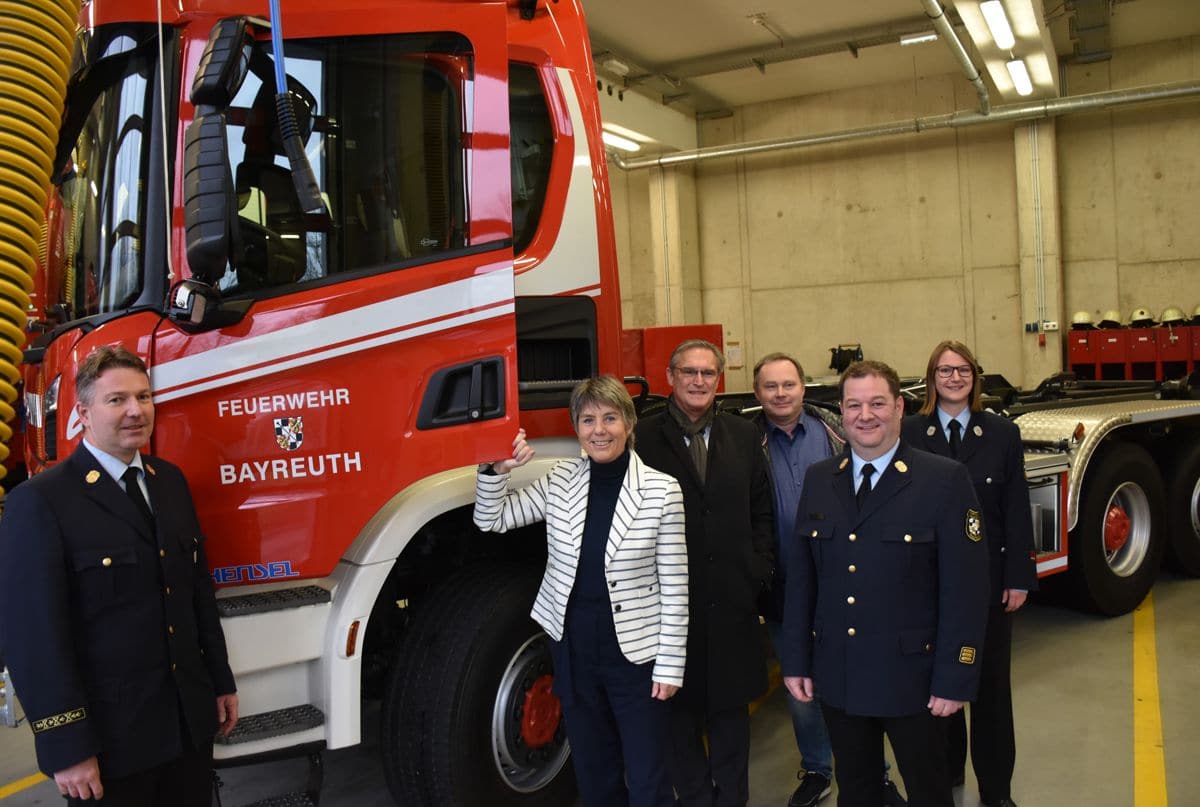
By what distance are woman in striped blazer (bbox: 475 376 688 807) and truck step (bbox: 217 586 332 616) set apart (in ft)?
2.25

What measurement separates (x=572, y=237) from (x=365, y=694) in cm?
182

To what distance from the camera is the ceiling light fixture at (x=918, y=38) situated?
1160cm

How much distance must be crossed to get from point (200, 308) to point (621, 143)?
12269 mm

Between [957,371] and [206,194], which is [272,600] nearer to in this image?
[206,194]

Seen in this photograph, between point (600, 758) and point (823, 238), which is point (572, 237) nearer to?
point (600, 758)

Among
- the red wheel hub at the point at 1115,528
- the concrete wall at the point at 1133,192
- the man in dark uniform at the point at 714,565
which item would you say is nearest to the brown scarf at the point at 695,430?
the man in dark uniform at the point at 714,565

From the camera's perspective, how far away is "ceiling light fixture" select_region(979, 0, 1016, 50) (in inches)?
365

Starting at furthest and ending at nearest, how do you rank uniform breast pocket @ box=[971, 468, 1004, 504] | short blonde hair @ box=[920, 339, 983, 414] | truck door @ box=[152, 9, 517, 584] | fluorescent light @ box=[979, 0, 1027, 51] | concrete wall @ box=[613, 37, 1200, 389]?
concrete wall @ box=[613, 37, 1200, 389]
fluorescent light @ box=[979, 0, 1027, 51]
short blonde hair @ box=[920, 339, 983, 414]
uniform breast pocket @ box=[971, 468, 1004, 504]
truck door @ box=[152, 9, 517, 584]

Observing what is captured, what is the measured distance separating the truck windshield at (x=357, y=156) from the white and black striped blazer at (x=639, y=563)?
931 mm

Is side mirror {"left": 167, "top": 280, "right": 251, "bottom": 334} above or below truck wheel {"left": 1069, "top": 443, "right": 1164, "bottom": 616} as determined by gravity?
above

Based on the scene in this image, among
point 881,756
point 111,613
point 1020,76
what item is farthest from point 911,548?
point 1020,76

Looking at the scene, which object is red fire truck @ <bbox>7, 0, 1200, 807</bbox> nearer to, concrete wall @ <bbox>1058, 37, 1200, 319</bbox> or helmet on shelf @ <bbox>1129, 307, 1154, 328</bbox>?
helmet on shelf @ <bbox>1129, 307, 1154, 328</bbox>

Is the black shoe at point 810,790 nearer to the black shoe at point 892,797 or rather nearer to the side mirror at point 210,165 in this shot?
the black shoe at point 892,797

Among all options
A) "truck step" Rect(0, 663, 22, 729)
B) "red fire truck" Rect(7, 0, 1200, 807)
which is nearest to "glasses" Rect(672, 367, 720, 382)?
"red fire truck" Rect(7, 0, 1200, 807)
